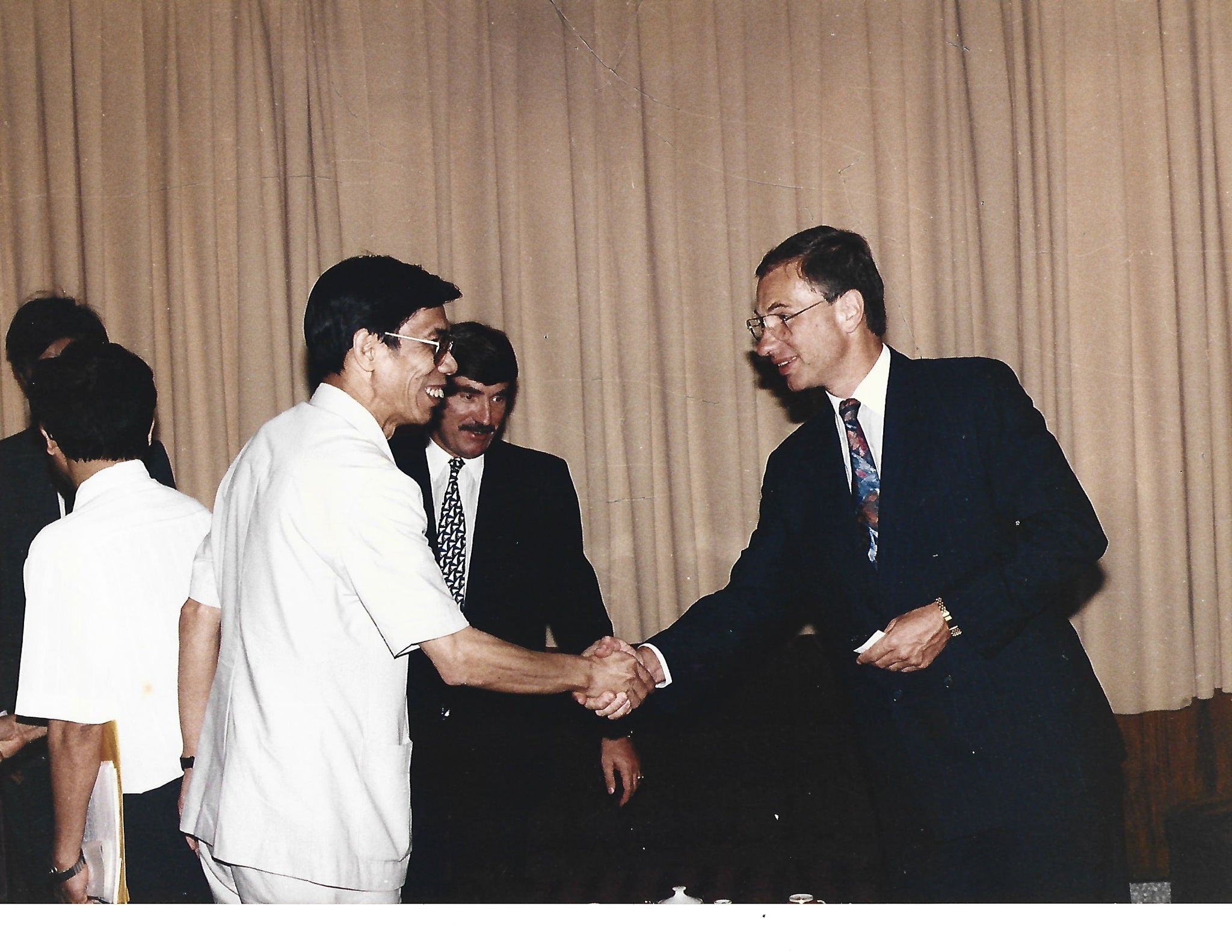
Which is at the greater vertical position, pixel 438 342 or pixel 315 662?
pixel 438 342

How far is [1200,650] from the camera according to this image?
3.04 metres

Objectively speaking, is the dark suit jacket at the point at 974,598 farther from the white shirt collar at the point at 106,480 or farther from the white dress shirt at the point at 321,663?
the white shirt collar at the point at 106,480

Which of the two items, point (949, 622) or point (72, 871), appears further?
point (949, 622)

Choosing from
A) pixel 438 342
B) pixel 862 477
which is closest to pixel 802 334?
pixel 862 477

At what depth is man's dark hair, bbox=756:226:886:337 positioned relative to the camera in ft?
7.74

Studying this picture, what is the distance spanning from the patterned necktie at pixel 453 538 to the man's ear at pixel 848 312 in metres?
1.05

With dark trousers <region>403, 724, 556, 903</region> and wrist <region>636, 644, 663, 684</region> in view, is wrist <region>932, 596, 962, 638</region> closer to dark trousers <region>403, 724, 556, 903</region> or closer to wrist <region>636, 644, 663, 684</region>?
wrist <region>636, 644, 663, 684</region>

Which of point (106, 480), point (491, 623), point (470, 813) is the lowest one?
point (470, 813)

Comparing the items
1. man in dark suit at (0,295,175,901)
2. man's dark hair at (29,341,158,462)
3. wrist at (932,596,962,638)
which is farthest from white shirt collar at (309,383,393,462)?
wrist at (932,596,962,638)

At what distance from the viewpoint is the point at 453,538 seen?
272 cm

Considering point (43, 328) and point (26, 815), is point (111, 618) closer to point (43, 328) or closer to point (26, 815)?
point (26, 815)

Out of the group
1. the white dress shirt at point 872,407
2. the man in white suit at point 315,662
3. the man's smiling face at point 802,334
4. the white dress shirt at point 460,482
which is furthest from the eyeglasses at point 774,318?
the man in white suit at point 315,662

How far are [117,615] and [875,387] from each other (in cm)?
159
